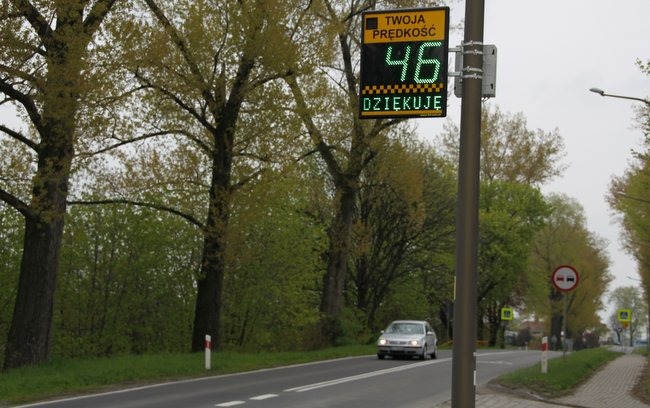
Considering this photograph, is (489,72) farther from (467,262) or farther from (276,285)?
(276,285)

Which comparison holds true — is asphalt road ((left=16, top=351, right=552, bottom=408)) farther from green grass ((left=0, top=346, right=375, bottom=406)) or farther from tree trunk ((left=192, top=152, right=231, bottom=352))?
tree trunk ((left=192, top=152, right=231, bottom=352))

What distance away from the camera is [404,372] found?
2131 cm

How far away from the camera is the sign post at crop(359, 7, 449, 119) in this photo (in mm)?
7926

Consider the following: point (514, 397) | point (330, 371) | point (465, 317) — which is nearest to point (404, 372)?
point (330, 371)

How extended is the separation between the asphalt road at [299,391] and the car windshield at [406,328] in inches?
220

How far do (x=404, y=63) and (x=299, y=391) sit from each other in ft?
29.8

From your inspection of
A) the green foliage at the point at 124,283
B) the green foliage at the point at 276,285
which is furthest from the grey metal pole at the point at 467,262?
the green foliage at the point at 276,285

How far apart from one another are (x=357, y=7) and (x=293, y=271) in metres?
13.7

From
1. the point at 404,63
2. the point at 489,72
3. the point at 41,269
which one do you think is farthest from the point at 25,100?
the point at 489,72

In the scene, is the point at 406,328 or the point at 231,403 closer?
the point at 231,403

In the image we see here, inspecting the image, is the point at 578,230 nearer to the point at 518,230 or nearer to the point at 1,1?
the point at 518,230

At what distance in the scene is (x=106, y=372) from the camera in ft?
54.5

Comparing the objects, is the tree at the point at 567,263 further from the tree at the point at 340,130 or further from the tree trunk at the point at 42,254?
the tree trunk at the point at 42,254

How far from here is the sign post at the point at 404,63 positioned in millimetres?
7926
